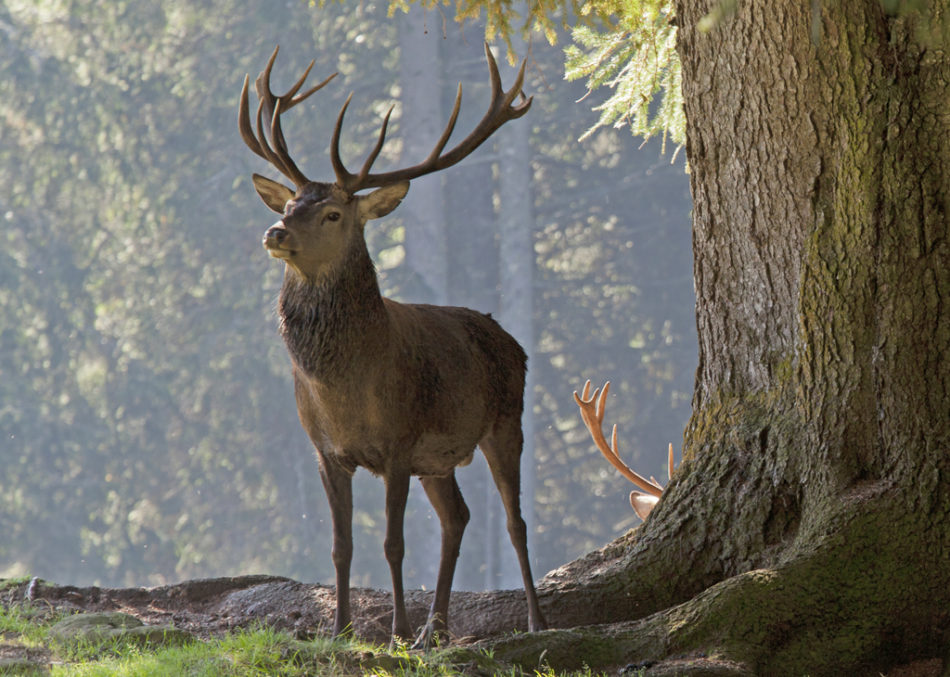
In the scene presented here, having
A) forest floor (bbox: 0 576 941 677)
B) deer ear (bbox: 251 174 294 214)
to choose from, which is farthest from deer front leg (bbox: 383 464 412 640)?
deer ear (bbox: 251 174 294 214)

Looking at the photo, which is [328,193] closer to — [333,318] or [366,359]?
[333,318]

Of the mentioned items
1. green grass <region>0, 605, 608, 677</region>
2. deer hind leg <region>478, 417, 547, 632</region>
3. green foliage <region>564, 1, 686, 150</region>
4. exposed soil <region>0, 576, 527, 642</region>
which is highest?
green foliage <region>564, 1, 686, 150</region>

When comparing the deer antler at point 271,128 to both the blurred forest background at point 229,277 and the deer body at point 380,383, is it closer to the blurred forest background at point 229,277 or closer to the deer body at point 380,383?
the deer body at point 380,383

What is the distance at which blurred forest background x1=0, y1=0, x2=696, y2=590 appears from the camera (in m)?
27.6

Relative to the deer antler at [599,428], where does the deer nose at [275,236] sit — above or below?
above

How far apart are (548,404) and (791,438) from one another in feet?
77.2

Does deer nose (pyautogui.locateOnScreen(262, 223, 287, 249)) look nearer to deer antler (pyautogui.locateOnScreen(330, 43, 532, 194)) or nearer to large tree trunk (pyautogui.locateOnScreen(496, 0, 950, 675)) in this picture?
deer antler (pyautogui.locateOnScreen(330, 43, 532, 194))

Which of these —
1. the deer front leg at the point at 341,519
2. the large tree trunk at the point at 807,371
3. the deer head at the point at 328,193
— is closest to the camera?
the large tree trunk at the point at 807,371

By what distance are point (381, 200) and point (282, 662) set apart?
201cm

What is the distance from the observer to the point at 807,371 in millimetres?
4566

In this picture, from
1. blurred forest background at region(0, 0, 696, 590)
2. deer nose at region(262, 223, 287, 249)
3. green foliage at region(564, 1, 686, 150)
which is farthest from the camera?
blurred forest background at region(0, 0, 696, 590)

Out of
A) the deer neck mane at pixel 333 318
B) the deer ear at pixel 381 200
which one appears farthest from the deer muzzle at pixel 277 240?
the deer ear at pixel 381 200

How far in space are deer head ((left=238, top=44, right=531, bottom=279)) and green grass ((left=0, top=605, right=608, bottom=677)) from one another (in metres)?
1.49

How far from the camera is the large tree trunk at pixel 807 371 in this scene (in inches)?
159
